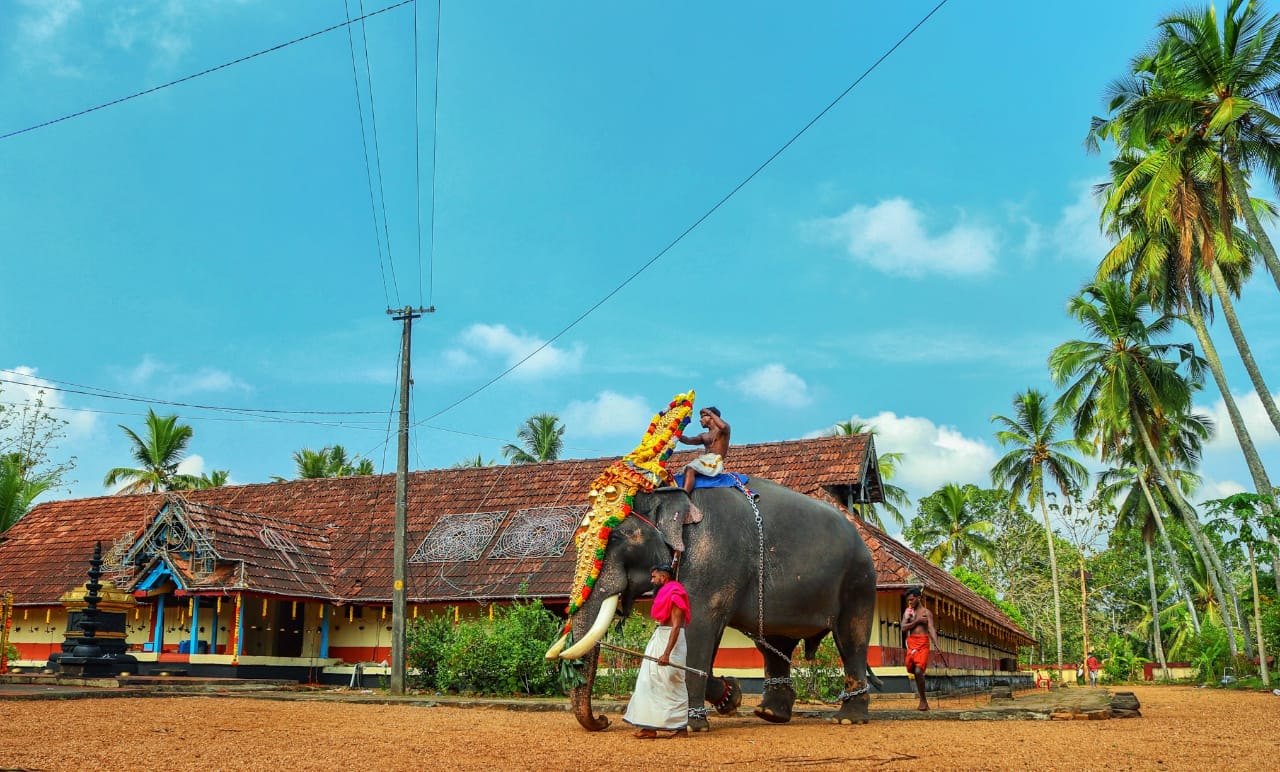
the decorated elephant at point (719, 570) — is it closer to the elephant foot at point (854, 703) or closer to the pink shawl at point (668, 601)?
the elephant foot at point (854, 703)

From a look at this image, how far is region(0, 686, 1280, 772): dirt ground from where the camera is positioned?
6305 millimetres

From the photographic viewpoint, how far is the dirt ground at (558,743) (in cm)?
630

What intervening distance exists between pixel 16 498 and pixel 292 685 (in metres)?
15.4

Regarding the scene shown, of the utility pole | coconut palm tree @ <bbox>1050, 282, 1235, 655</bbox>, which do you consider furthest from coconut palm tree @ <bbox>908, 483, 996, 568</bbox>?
the utility pole

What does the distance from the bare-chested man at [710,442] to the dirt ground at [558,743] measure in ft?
7.53

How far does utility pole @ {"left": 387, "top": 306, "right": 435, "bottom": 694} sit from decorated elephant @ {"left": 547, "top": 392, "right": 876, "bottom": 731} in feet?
26.9

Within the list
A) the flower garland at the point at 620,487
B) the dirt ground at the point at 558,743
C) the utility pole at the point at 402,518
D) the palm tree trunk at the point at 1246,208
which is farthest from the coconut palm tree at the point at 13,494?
the palm tree trunk at the point at 1246,208

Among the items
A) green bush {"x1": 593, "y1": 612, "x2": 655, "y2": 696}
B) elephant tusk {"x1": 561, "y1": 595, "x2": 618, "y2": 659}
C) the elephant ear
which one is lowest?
green bush {"x1": 593, "y1": 612, "x2": 655, "y2": 696}

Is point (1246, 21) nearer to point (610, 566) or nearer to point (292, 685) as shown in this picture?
point (610, 566)

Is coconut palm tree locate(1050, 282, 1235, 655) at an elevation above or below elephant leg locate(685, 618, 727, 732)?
above

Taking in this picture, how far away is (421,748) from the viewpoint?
7.20 m

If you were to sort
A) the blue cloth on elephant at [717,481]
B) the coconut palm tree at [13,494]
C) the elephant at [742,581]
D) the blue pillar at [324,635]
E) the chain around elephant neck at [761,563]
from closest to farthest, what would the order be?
the elephant at [742,581] → the chain around elephant neck at [761,563] → the blue cloth on elephant at [717,481] → the blue pillar at [324,635] → the coconut palm tree at [13,494]

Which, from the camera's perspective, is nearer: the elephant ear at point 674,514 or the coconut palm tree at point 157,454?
the elephant ear at point 674,514

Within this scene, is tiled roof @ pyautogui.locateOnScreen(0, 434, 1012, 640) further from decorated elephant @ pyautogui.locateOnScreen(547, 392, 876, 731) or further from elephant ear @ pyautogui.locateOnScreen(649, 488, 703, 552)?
elephant ear @ pyautogui.locateOnScreen(649, 488, 703, 552)
